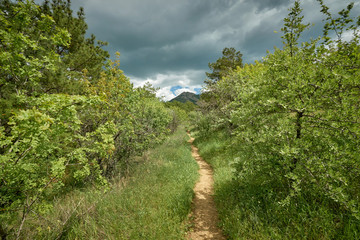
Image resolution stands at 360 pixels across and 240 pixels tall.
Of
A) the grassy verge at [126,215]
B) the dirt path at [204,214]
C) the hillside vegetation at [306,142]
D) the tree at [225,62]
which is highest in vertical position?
the tree at [225,62]

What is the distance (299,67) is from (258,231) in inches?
167

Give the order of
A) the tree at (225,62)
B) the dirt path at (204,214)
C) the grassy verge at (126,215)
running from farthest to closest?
the tree at (225,62) → the dirt path at (204,214) → the grassy verge at (126,215)

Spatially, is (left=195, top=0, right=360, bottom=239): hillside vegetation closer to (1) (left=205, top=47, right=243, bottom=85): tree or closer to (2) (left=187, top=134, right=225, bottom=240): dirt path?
(2) (left=187, top=134, right=225, bottom=240): dirt path

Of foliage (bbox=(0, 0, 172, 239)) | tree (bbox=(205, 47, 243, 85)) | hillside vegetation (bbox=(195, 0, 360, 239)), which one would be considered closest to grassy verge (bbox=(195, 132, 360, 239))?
hillside vegetation (bbox=(195, 0, 360, 239))

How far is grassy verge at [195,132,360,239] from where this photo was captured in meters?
3.02

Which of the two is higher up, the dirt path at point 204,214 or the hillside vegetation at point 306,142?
the hillside vegetation at point 306,142

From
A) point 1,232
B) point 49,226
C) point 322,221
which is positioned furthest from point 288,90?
point 1,232

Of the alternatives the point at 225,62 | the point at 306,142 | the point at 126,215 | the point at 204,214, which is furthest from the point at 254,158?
the point at 225,62

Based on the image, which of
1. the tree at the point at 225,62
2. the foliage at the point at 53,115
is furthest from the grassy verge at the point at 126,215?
the tree at the point at 225,62

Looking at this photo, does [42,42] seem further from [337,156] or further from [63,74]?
[337,156]

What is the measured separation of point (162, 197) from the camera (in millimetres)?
5461

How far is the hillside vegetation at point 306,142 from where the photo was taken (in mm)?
2990

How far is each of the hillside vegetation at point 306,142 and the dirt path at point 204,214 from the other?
44 centimetres

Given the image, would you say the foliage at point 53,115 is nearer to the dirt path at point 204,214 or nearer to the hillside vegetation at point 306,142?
the dirt path at point 204,214
